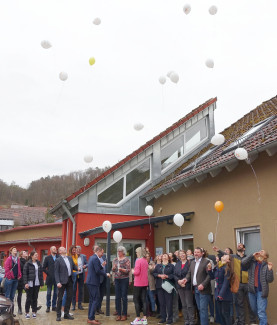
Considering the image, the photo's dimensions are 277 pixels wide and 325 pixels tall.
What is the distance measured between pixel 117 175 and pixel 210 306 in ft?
18.4

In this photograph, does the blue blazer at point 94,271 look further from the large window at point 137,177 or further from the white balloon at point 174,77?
the white balloon at point 174,77

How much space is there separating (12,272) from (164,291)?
13.0ft

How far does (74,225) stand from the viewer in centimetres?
1130

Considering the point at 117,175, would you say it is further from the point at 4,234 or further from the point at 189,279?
the point at 4,234

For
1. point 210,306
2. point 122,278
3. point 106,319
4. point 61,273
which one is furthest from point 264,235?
point 61,273

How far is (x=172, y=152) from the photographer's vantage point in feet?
43.9

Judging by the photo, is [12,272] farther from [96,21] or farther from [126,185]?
[96,21]

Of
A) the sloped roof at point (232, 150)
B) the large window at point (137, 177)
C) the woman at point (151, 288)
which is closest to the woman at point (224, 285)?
the woman at point (151, 288)

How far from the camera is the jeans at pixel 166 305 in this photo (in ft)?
24.4

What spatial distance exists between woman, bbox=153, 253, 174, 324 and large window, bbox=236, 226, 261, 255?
70.3 inches

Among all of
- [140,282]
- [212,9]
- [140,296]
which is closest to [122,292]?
[140,296]

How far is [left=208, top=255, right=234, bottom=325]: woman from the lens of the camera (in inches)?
258

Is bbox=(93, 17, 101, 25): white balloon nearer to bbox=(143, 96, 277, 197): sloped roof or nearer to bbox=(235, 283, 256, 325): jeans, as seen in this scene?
bbox=(143, 96, 277, 197): sloped roof

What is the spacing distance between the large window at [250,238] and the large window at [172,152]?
531 cm
